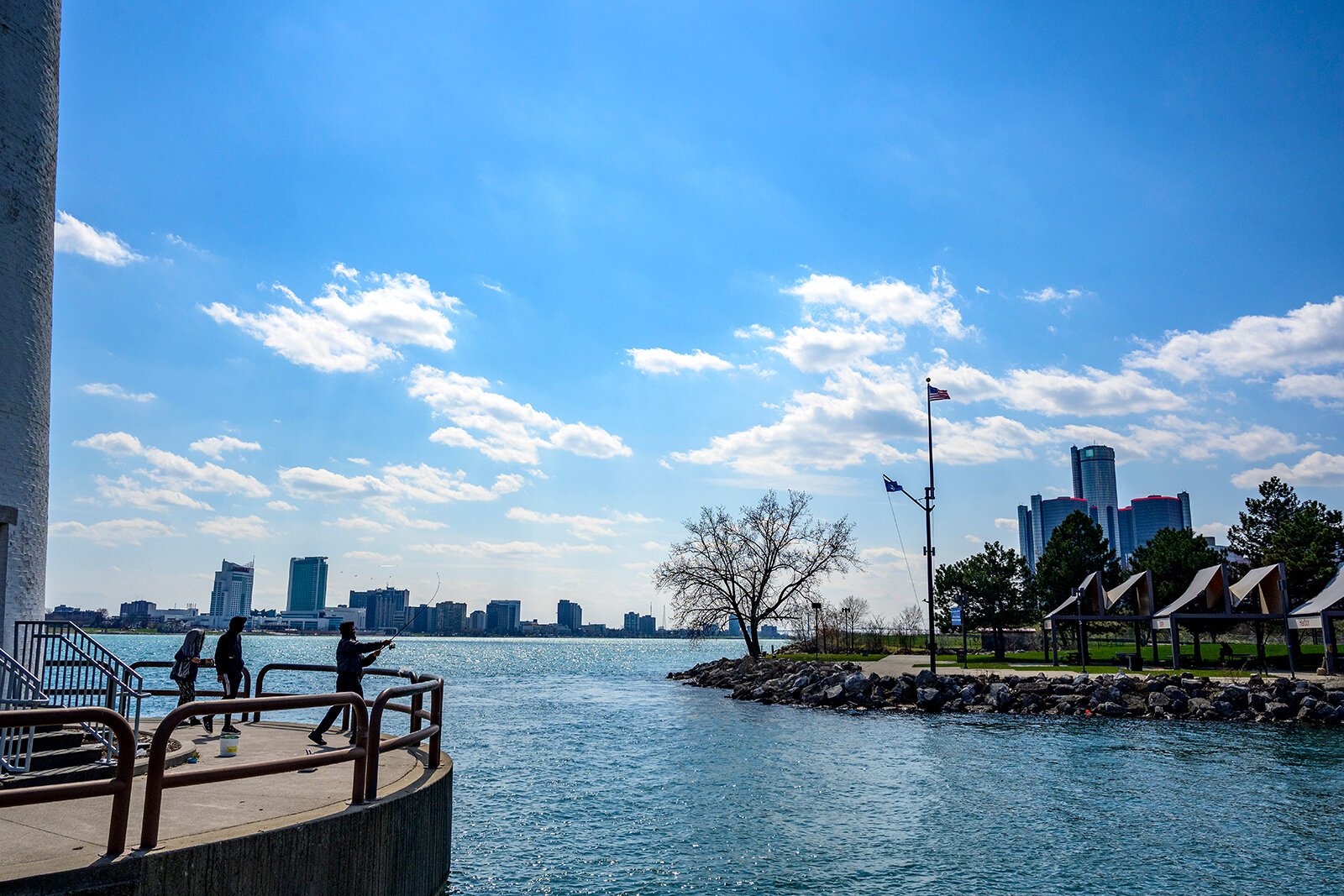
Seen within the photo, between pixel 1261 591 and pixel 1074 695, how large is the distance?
56.8 ft

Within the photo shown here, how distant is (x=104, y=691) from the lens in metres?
10.2

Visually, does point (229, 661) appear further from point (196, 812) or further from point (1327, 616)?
point (1327, 616)

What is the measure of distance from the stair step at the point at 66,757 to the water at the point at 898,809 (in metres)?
4.49

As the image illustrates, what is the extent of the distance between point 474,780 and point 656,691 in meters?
30.7

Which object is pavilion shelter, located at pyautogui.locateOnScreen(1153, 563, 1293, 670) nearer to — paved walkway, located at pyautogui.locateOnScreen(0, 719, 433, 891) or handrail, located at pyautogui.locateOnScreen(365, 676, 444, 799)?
handrail, located at pyautogui.locateOnScreen(365, 676, 444, 799)

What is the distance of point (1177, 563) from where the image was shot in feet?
198

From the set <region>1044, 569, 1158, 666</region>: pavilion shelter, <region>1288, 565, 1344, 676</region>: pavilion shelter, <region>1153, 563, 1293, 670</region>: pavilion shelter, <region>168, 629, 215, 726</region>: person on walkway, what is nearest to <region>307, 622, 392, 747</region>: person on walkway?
<region>168, 629, 215, 726</region>: person on walkway

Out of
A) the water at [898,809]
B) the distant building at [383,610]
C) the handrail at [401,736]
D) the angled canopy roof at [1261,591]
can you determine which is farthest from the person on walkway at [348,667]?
the distant building at [383,610]

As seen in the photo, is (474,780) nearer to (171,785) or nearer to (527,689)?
(171,785)

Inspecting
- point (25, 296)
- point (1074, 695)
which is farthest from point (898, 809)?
point (1074, 695)

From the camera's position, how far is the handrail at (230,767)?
580cm

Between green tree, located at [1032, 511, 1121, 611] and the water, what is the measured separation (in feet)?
108

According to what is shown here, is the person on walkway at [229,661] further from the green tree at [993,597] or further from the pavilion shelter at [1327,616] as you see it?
the green tree at [993,597]

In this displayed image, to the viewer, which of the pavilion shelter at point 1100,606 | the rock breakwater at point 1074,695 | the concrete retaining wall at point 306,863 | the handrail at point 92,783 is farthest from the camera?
the pavilion shelter at point 1100,606
